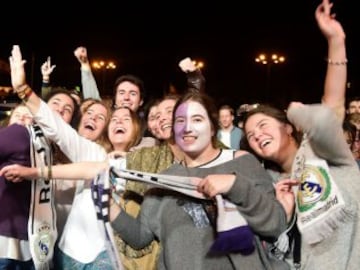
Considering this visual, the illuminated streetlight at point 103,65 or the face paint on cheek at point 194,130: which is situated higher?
the illuminated streetlight at point 103,65

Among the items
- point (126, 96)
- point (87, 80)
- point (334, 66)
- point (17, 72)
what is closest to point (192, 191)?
point (334, 66)

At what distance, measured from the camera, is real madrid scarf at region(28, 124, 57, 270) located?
345 cm

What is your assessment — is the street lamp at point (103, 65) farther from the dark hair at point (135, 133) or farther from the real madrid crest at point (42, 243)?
the real madrid crest at point (42, 243)

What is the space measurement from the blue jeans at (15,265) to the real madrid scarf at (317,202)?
6.78 ft

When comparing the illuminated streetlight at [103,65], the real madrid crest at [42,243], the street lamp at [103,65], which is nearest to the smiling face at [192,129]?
the real madrid crest at [42,243]

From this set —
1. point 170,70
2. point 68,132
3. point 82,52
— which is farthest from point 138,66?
point 68,132

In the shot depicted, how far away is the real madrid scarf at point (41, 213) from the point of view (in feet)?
11.3

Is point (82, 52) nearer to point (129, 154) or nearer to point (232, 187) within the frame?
point (129, 154)

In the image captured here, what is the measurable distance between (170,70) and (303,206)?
31.6m

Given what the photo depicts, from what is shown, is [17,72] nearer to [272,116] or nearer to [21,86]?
[21,86]

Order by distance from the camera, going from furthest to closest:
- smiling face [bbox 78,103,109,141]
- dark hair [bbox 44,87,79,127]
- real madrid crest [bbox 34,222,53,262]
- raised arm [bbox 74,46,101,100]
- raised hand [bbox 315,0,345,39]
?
raised arm [bbox 74,46,101,100], dark hair [bbox 44,87,79,127], smiling face [bbox 78,103,109,141], real madrid crest [bbox 34,222,53,262], raised hand [bbox 315,0,345,39]

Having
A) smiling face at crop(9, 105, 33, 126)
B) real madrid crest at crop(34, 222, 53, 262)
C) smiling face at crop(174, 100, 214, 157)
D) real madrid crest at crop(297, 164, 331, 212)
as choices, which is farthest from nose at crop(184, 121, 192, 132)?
smiling face at crop(9, 105, 33, 126)

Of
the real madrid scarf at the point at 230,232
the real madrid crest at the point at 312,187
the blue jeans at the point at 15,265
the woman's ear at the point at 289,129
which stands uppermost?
the woman's ear at the point at 289,129

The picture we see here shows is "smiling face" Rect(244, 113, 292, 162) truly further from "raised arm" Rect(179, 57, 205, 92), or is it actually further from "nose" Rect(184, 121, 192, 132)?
"raised arm" Rect(179, 57, 205, 92)
